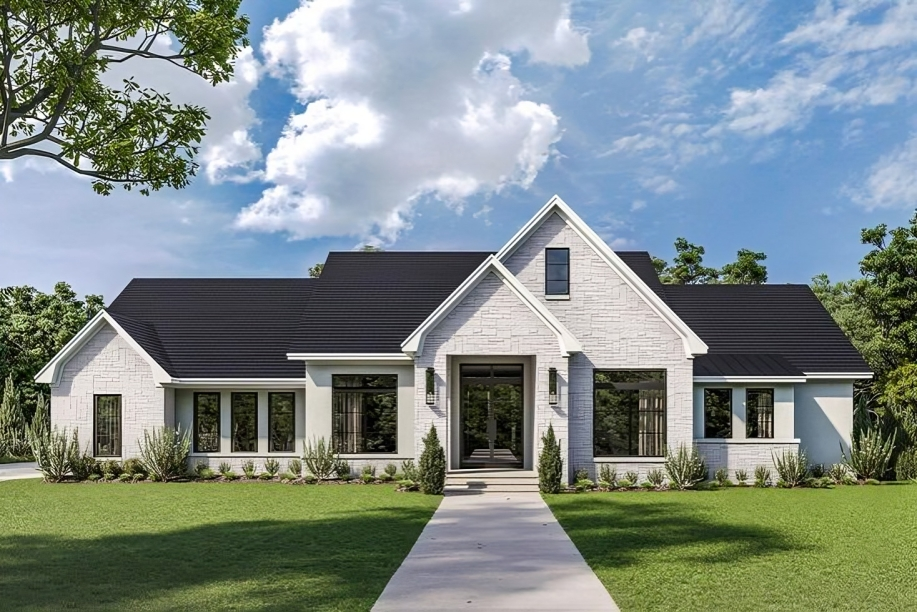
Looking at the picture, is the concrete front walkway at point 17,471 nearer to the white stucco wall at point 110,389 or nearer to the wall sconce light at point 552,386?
the white stucco wall at point 110,389

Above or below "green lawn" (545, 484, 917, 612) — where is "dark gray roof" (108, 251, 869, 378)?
above

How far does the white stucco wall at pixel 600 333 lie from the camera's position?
2170cm

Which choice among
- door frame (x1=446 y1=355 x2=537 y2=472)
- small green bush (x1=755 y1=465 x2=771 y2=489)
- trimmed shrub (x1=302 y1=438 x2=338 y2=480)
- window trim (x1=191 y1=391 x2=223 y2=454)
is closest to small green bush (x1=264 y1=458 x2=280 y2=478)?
trimmed shrub (x1=302 y1=438 x2=338 y2=480)

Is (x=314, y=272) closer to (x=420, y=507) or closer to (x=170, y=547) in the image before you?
(x=420, y=507)

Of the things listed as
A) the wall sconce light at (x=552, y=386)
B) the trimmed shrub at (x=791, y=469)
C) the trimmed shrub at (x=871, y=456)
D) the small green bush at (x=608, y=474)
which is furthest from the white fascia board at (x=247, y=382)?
the trimmed shrub at (x=871, y=456)

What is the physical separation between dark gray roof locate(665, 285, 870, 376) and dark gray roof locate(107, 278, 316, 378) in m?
13.6

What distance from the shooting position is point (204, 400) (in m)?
24.7

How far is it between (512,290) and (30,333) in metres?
23.3

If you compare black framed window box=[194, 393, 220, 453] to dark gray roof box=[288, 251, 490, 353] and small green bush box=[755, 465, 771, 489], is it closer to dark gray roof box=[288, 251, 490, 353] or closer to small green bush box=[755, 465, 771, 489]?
dark gray roof box=[288, 251, 490, 353]

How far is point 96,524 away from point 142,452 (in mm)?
8323

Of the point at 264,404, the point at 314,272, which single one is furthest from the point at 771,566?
the point at 314,272

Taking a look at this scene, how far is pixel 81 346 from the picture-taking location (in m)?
23.9

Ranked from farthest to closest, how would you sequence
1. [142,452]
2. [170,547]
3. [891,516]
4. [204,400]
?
[204,400]
[142,452]
[891,516]
[170,547]

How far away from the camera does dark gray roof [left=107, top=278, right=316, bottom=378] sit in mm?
24781
